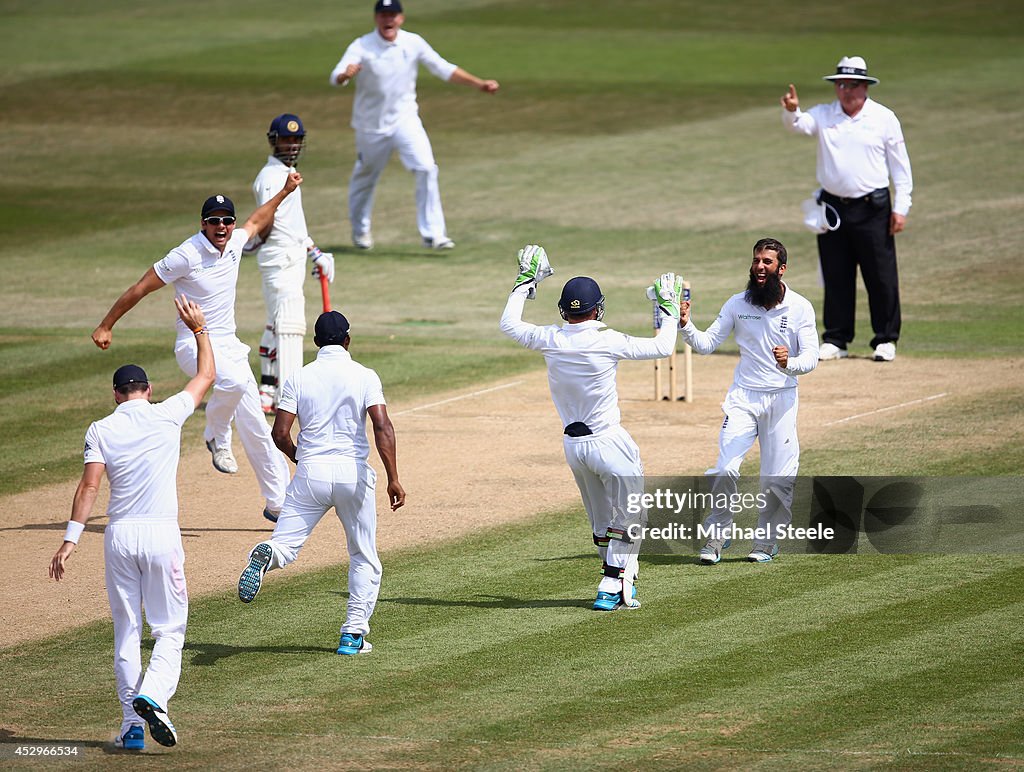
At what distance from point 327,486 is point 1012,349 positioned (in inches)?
442

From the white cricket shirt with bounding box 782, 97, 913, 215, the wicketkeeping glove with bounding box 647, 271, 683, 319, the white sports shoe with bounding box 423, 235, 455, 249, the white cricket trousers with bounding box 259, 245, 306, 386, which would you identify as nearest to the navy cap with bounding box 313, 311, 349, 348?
the wicketkeeping glove with bounding box 647, 271, 683, 319

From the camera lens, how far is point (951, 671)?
9914 mm

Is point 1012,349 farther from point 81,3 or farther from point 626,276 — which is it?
point 81,3

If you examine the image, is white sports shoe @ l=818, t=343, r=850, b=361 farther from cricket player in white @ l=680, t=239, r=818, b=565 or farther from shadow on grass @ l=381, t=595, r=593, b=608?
shadow on grass @ l=381, t=595, r=593, b=608

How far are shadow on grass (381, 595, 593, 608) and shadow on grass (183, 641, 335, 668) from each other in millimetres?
1041

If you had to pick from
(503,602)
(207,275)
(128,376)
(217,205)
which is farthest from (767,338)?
(128,376)

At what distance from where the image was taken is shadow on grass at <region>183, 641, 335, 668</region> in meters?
10.6

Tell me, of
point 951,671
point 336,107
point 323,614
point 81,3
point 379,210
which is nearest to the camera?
point 951,671

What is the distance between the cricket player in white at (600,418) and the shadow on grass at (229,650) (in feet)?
5.99

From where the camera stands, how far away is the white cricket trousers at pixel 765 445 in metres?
12.4

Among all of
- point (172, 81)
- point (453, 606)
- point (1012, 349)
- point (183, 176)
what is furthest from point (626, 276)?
point (172, 81)

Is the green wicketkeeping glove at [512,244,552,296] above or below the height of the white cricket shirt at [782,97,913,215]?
below

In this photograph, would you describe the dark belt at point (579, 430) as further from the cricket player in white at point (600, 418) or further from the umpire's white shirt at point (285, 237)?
the umpire's white shirt at point (285, 237)

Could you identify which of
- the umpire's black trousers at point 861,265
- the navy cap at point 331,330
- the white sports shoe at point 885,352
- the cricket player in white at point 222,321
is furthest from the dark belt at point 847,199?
the navy cap at point 331,330
